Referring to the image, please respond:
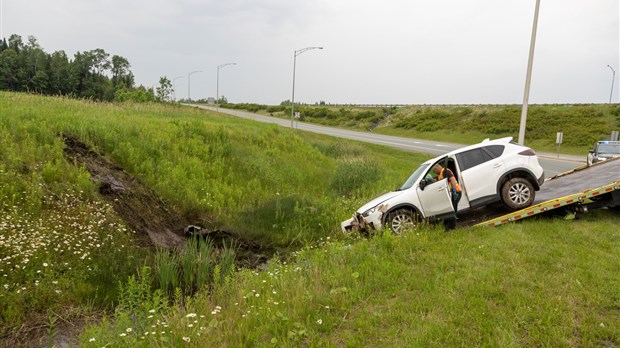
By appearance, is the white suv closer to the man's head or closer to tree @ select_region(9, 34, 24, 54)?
the man's head

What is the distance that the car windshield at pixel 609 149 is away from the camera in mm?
20328

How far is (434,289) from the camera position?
5.31m

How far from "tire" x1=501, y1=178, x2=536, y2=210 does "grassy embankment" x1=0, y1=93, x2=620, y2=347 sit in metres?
0.83

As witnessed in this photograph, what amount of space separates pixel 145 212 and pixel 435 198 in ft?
24.2

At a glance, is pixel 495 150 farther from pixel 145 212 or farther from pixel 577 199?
pixel 145 212

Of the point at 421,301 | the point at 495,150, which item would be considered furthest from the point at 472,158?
the point at 421,301

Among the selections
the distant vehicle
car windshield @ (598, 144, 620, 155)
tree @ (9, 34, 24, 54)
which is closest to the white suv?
the distant vehicle

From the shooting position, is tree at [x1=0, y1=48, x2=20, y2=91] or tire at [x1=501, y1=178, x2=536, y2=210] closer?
tire at [x1=501, y1=178, x2=536, y2=210]

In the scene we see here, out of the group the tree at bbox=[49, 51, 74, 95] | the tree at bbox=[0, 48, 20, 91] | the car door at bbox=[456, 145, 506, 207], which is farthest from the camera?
the tree at bbox=[49, 51, 74, 95]

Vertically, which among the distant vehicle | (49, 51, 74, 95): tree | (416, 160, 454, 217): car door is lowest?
(416, 160, 454, 217): car door

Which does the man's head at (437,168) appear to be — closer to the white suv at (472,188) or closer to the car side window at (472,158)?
the white suv at (472,188)

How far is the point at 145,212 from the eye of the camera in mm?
10945

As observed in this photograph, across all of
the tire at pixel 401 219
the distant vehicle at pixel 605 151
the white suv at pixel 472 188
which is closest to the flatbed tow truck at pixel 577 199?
the white suv at pixel 472 188

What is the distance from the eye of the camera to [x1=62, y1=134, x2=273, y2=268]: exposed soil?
10.2 meters
